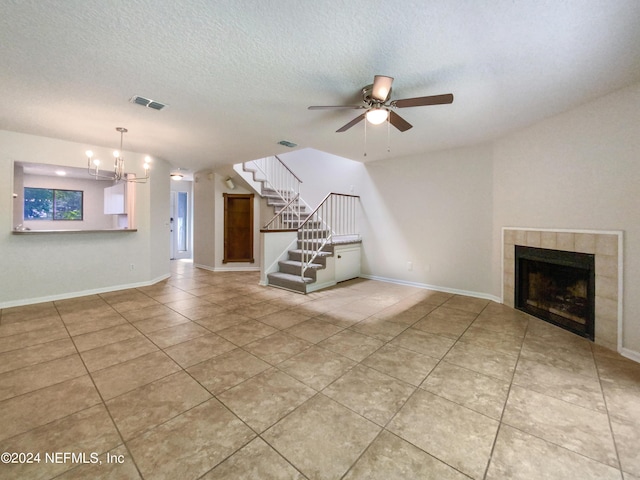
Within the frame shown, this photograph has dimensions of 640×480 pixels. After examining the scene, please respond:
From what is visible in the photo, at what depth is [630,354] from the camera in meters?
2.46

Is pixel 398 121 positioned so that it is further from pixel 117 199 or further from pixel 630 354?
pixel 117 199

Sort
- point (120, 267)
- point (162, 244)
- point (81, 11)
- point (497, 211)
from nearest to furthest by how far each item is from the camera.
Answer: point (81, 11)
point (497, 211)
point (120, 267)
point (162, 244)

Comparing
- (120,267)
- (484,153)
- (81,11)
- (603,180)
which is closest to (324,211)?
(484,153)

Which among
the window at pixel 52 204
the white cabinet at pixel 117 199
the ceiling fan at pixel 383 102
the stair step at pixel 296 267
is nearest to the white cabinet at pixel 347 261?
the stair step at pixel 296 267

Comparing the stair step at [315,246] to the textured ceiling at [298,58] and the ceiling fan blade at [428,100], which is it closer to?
the textured ceiling at [298,58]

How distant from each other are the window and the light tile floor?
4229 millimetres

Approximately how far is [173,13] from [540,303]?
191 inches

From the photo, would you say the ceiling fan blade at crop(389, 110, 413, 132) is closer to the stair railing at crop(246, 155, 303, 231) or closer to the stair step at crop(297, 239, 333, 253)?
the stair step at crop(297, 239, 333, 253)

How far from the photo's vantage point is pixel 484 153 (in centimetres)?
421

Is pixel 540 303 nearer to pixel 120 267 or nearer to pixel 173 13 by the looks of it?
pixel 173 13

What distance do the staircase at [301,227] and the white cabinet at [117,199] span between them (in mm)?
2459

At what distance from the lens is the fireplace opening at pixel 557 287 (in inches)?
115

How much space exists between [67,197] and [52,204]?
323 mm

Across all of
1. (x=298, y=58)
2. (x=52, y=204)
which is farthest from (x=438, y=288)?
(x=52, y=204)
